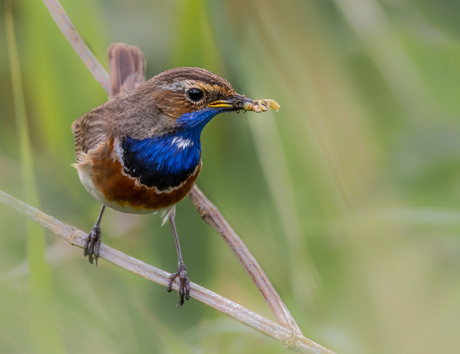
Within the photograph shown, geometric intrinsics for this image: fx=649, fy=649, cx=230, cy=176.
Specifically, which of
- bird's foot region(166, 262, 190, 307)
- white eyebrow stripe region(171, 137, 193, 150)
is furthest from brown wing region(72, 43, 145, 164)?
bird's foot region(166, 262, 190, 307)

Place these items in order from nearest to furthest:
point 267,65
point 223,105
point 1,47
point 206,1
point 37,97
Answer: point 223,105, point 206,1, point 37,97, point 267,65, point 1,47

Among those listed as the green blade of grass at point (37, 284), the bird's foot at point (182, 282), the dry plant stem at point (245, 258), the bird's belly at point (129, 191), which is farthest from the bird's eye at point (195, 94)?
the bird's foot at point (182, 282)

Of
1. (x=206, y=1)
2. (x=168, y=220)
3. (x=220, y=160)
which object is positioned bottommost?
(x=168, y=220)

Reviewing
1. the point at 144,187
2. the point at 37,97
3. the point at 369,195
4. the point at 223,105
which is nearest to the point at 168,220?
the point at 144,187

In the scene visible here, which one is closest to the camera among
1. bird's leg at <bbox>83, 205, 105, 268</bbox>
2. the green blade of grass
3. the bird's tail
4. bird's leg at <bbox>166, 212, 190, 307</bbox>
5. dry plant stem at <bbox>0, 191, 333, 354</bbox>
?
the green blade of grass

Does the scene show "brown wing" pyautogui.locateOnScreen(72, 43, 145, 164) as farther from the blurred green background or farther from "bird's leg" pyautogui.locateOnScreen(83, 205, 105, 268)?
"bird's leg" pyautogui.locateOnScreen(83, 205, 105, 268)

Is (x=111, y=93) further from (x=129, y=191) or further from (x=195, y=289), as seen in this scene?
(x=195, y=289)

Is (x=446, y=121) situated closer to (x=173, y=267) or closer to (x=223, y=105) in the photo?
(x=223, y=105)
